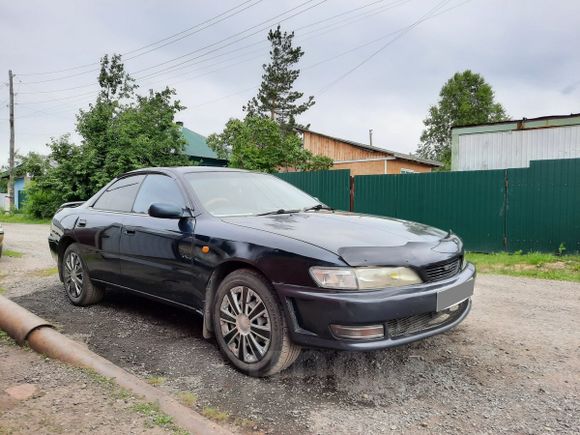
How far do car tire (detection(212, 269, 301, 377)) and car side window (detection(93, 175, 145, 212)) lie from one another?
1.75 m

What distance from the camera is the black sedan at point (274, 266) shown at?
8.98 feet

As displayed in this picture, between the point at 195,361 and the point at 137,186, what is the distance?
1.96 metres

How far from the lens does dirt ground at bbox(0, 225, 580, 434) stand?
2.58 metres

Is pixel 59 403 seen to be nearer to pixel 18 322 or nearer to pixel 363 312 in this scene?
pixel 18 322

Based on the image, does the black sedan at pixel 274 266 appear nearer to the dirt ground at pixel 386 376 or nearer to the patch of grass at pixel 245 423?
the dirt ground at pixel 386 376

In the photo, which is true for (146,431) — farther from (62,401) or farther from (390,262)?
(390,262)

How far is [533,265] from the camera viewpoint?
807 cm

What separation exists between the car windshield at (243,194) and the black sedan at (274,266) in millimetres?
11

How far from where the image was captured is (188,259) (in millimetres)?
3518

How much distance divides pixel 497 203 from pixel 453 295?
7.14 meters

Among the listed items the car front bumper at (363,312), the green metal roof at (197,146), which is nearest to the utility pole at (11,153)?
the green metal roof at (197,146)

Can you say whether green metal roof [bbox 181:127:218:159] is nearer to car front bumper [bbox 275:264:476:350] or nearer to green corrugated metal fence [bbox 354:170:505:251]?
green corrugated metal fence [bbox 354:170:505:251]

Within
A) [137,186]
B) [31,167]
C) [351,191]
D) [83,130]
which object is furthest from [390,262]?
[31,167]

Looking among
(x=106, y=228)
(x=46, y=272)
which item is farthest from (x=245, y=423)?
(x=46, y=272)
